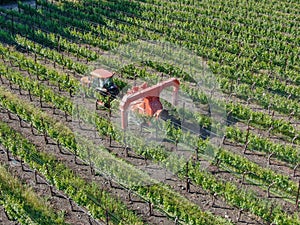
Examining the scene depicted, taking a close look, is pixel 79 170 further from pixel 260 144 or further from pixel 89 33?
pixel 89 33

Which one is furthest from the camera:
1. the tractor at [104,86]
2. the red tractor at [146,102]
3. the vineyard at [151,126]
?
the tractor at [104,86]

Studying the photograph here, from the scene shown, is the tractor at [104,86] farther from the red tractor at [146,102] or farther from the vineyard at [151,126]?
the red tractor at [146,102]

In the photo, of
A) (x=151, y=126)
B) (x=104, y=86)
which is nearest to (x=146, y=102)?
(x=151, y=126)

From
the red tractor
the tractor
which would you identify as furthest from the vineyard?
the red tractor

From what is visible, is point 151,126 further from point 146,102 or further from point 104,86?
point 104,86

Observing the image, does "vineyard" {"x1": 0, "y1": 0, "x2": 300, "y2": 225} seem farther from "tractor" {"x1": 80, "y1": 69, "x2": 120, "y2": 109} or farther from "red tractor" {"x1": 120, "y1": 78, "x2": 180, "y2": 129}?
"red tractor" {"x1": 120, "y1": 78, "x2": 180, "y2": 129}

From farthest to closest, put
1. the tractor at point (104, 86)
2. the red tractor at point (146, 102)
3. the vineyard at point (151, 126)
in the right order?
the tractor at point (104, 86) < the red tractor at point (146, 102) < the vineyard at point (151, 126)

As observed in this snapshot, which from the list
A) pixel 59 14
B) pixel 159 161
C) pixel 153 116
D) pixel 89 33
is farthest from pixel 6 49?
pixel 159 161

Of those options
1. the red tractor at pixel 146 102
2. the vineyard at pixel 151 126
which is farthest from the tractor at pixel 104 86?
the red tractor at pixel 146 102
